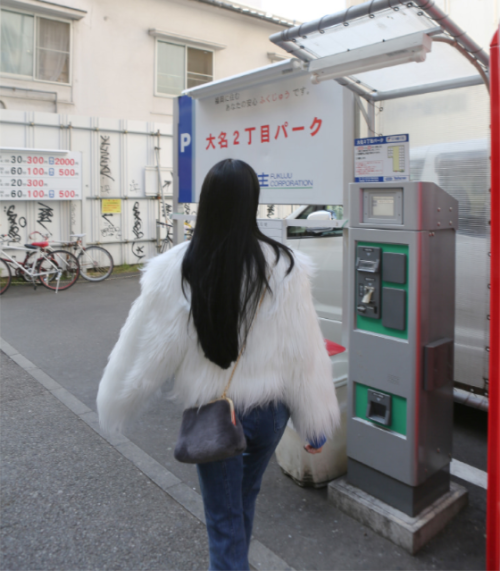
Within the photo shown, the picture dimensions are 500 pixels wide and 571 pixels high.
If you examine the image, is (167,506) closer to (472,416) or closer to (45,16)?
(472,416)

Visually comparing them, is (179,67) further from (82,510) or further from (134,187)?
(82,510)

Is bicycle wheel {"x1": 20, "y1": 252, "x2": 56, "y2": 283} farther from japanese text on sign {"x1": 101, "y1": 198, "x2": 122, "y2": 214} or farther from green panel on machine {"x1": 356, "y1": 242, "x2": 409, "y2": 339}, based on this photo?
green panel on machine {"x1": 356, "y1": 242, "x2": 409, "y2": 339}

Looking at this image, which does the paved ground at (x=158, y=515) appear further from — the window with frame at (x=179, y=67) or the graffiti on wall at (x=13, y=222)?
the window with frame at (x=179, y=67)

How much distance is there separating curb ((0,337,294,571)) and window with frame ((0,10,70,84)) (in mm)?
9270

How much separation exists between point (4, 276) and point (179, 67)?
731cm

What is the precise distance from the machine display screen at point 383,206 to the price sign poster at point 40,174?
30.0 feet

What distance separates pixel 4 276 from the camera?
10.4 meters

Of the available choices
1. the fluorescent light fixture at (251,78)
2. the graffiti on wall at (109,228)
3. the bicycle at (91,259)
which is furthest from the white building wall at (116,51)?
the fluorescent light fixture at (251,78)

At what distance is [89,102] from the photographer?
12617 millimetres

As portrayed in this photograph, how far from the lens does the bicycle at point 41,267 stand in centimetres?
984

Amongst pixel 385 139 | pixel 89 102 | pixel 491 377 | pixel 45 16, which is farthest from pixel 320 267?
pixel 45 16

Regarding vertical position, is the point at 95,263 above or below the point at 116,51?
below

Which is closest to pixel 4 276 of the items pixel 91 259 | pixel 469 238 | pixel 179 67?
pixel 91 259

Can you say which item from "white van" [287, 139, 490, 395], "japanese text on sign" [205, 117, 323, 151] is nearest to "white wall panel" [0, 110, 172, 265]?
"japanese text on sign" [205, 117, 323, 151]
